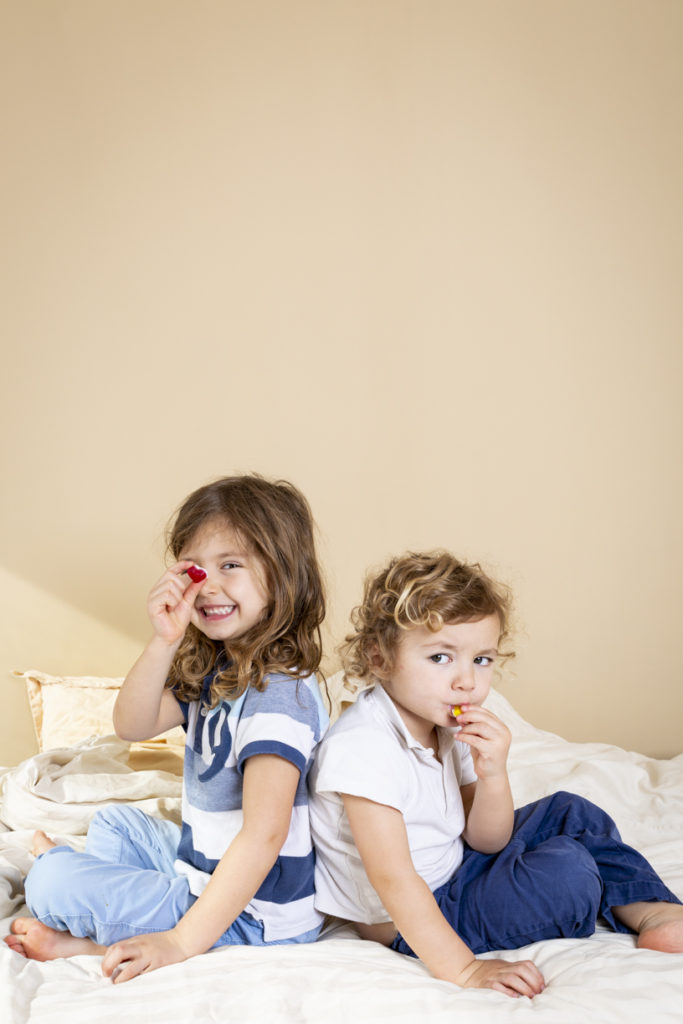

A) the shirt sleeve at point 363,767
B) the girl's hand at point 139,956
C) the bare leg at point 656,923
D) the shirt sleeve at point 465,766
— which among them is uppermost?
the shirt sleeve at point 363,767

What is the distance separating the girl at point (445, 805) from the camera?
116 centimetres

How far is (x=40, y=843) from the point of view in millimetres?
1461

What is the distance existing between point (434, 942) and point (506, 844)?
27 cm

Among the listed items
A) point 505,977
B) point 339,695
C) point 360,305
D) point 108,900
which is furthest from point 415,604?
point 360,305

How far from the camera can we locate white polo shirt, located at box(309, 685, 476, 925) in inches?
45.5

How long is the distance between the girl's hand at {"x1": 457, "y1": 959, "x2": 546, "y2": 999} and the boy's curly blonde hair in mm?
389

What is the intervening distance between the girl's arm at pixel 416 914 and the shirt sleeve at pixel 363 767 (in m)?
0.02

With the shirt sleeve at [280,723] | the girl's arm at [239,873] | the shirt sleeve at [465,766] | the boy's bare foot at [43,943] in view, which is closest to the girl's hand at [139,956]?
the girl's arm at [239,873]

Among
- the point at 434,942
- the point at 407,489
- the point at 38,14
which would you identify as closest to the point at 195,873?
the point at 434,942

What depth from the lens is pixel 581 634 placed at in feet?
8.27

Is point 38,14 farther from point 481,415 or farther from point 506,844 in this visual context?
point 506,844

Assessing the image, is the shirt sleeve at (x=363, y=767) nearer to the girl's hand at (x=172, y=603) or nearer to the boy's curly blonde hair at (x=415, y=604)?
the boy's curly blonde hair at (x=415, y=604)

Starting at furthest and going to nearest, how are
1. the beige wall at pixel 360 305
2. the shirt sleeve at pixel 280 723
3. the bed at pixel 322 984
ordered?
1. the beige wall at pixel 360 305
2. the shirt sleeve at pixel 280 723
3. the bed at pixel 322 984

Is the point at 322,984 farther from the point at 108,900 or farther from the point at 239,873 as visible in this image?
the point at 108,900
